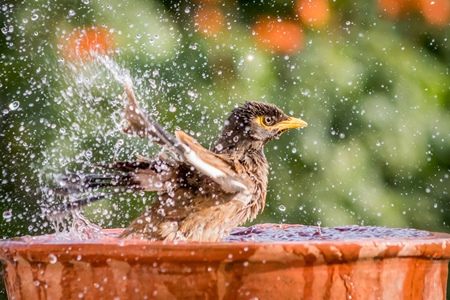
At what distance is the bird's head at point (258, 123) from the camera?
313cm

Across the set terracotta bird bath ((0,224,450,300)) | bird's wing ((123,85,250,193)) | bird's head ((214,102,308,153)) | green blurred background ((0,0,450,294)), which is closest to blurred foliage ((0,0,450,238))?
green blurred background ((0,0,450,294))

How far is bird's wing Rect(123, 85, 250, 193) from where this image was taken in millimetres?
2250

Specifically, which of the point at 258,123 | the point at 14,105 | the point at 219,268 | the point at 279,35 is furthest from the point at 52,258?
the point at 279,35

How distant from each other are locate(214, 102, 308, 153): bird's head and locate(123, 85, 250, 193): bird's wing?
548mm

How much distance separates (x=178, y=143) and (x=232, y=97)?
1172mm

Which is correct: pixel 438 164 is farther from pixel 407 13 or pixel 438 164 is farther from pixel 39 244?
pixel 39 244

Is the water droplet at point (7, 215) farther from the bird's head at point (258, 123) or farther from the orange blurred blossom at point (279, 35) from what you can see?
the orange blurred blossom at point (279, 35)

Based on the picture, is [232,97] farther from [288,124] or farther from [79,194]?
[79,194]

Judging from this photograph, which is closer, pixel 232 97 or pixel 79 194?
pixel 79 194

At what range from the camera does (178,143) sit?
2299 millimetres

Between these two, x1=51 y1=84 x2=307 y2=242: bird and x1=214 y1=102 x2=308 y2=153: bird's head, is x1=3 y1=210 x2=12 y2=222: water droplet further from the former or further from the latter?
x1=214 y1=102 x2=308 y2=153: bird's head

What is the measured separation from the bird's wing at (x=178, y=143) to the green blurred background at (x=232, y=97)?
2.79ft

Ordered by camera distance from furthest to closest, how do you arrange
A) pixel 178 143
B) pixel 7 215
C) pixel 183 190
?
pixel 7 215, pixel 183 190, pixel 178 143

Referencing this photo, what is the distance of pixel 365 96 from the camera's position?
11.5 ft
